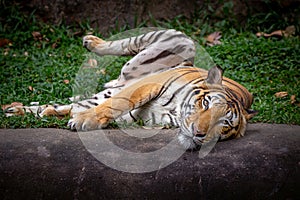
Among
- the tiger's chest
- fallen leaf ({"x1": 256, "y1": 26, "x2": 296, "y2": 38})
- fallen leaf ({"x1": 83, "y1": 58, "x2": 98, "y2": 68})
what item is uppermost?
the tiger's chest

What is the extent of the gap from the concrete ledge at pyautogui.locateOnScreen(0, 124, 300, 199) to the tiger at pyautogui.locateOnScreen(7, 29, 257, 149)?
0.27 m

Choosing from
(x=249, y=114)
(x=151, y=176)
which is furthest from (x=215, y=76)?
(x=151, y=176)

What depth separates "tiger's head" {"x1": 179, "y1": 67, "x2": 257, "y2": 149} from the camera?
12.6 feet

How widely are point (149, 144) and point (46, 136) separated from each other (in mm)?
749

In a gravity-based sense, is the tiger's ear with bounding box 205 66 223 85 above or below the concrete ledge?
above

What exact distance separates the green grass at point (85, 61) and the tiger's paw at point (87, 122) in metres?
0.35

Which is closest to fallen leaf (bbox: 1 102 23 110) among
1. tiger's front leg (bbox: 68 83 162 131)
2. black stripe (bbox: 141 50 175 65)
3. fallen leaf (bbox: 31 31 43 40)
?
tiger's front leg (bbox: 68 83 162 131)

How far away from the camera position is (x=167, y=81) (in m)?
4.74

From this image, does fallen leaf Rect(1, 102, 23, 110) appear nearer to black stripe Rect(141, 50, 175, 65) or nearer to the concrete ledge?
black stripe Rect(141, 50, 175, 65)

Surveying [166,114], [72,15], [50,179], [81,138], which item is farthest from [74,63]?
[50,179]

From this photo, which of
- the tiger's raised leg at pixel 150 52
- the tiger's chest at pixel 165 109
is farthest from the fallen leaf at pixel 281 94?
the tiger's chest at pixel 165 109

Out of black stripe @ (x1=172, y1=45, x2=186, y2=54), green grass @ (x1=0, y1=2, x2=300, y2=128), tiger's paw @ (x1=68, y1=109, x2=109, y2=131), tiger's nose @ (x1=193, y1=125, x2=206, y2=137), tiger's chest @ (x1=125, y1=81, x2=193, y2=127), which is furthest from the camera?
green grass @ (x1=0, y1=2, x2=300, y2=128)

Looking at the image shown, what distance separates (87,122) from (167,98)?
757 mm

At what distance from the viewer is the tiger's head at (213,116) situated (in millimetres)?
3834
